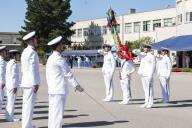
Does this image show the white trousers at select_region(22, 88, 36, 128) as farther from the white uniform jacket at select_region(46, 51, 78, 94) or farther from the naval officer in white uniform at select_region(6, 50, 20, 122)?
the naval officer in white uniform at select_region(6, 50, 20, 122)

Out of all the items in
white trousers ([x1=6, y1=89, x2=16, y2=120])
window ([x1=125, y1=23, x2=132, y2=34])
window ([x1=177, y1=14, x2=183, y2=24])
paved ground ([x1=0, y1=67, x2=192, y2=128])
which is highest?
window ([x1=125, y1=23, x2=132, y2=34])

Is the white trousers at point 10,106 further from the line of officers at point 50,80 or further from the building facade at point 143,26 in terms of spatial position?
the building facade at point 143,26

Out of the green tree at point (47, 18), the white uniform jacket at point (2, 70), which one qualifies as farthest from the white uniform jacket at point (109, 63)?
the green tree at point (47, 18)

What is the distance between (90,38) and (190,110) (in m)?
92.8

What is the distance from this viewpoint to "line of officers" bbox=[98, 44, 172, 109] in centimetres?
1551

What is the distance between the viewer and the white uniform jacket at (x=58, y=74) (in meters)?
9.67

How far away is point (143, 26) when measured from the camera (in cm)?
9206

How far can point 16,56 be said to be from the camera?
12.4 meters

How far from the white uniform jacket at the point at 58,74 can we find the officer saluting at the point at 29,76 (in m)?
0.65

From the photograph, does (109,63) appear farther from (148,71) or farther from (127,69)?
(148,71)

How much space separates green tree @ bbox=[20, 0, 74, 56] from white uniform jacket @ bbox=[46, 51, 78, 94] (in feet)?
230

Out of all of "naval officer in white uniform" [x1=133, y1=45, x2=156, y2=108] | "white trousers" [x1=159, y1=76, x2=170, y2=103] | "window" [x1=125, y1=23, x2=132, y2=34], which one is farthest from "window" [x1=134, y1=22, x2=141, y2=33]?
"naval officer in white uniform" [x1=133, y1=45, x2=156, y2=108]

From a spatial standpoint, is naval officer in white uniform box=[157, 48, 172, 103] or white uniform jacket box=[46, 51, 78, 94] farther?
naval officer in white uniform box=[157, 48, 172, 103]

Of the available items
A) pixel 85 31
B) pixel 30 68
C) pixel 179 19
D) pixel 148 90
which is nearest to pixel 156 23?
pixel 85 31
